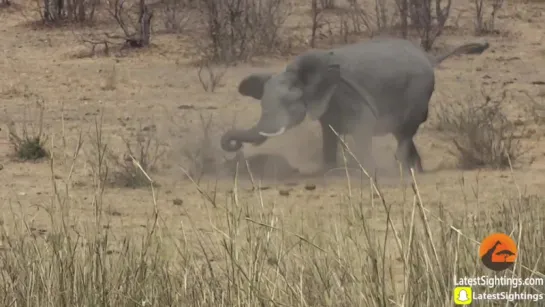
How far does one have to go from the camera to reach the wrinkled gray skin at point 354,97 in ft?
22.0

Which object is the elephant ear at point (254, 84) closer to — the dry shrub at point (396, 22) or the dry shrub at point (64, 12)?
the dry shrub at point (396, 22)

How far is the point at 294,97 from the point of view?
265 inches

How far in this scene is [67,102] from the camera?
9.23 metres

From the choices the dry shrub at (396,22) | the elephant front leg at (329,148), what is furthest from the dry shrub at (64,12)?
the elephant front leg at (329,148)

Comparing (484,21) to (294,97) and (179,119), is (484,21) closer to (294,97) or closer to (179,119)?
(179,119)

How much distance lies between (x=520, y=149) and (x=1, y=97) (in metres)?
4.88

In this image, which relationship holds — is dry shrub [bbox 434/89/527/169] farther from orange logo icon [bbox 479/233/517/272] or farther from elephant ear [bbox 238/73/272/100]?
orange logo icon [bbox 479/233/517/272]

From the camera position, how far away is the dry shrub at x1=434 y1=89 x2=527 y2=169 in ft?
22.0

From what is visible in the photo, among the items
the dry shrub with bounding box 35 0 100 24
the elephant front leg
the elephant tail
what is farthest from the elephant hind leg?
the dry shrub with bounding box 35 0 100 24

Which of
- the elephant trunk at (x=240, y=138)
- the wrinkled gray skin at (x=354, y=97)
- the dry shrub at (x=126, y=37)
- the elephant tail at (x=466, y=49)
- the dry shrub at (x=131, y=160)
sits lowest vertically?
the dry shrub at (x=131, y=160)

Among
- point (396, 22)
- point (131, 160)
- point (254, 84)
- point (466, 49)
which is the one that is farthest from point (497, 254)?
point (396, 22)

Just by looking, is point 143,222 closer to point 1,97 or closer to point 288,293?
point 288,293

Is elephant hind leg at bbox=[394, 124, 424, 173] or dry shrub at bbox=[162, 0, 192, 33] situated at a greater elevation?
dry shrub at bbox=[162, 0, 192, 33]

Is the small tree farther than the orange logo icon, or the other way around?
the small tree
